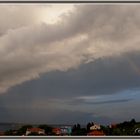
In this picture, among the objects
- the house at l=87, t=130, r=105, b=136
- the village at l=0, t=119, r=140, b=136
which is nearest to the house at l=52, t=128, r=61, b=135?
the village at l=0, t=119, r=140, b=136

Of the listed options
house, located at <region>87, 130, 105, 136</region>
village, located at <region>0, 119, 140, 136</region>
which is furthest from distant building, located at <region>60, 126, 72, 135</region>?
house, located at <region>87, 130, 105, 136</region>

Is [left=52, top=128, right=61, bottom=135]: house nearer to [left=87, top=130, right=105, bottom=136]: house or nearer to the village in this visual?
the village

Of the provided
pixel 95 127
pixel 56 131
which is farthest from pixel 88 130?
pixel 56 131

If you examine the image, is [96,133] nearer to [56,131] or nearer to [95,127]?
[95,127]

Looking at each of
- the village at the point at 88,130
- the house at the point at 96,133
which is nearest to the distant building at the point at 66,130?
the village at the point at 88,130

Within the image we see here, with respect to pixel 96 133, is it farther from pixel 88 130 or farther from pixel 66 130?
pixel 66 130

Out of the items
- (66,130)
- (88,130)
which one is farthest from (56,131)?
(88,130)

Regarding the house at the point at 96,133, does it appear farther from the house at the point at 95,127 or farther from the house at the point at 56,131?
the house at the point at 56,131

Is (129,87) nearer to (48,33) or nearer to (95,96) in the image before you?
(95,96)

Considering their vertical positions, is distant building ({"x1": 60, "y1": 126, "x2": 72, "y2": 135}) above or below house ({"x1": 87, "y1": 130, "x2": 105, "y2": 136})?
above

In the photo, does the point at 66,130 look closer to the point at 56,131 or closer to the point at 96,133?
the point at 56,131

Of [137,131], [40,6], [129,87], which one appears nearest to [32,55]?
[40,6]

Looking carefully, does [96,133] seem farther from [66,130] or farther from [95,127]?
[66,130]

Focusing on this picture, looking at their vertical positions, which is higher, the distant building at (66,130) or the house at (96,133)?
the distant building at (66,130)
